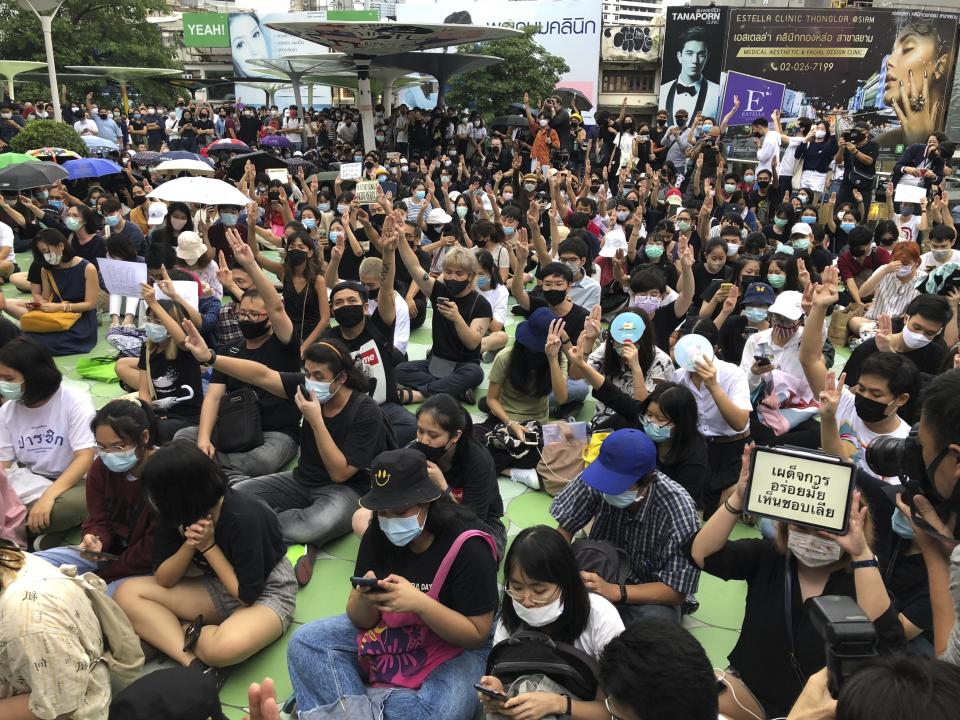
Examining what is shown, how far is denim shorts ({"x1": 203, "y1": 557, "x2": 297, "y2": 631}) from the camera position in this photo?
338 centimetres

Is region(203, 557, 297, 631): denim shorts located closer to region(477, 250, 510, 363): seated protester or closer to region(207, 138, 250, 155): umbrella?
region(477, 250, 510, 363): seated protester

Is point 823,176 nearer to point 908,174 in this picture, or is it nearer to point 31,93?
point 908,174

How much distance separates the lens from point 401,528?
2889 mm

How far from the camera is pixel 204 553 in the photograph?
10.5 feet

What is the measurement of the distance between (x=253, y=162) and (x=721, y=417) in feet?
36.6

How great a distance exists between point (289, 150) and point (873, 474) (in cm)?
2048

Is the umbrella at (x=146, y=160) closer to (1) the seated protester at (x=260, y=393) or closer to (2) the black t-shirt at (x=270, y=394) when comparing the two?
(1) the seated protester at (x=260, y=393)

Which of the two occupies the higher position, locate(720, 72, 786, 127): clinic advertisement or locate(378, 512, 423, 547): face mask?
locate(720, 72, 786, 127): clinic advertisement

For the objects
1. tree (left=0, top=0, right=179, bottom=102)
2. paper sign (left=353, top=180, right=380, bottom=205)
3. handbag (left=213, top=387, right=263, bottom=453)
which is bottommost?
handbag (left=213, top=387, right=263, bottom=453)

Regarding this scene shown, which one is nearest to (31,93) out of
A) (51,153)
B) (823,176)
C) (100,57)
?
(100,57)

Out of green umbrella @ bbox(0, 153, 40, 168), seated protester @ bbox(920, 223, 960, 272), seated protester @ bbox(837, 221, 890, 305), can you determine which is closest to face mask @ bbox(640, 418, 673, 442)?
seated protester @ bbox(920, 223, 960, 272)

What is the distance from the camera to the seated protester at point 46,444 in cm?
404

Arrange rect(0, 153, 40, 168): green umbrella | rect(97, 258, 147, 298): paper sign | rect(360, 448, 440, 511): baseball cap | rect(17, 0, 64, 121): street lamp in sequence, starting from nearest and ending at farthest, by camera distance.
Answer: rect(360, 448, 440, 511): baseball cap < rect(97, 258, 147, 298): paper sign < rect(0, 153, 40, 168): green umbrella < rect(17, 0, 64, 121): street lamp

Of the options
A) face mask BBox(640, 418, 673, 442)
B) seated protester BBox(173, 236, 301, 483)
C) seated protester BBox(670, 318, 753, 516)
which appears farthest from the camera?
seated protester BBox(173, 236, 301, 483)
